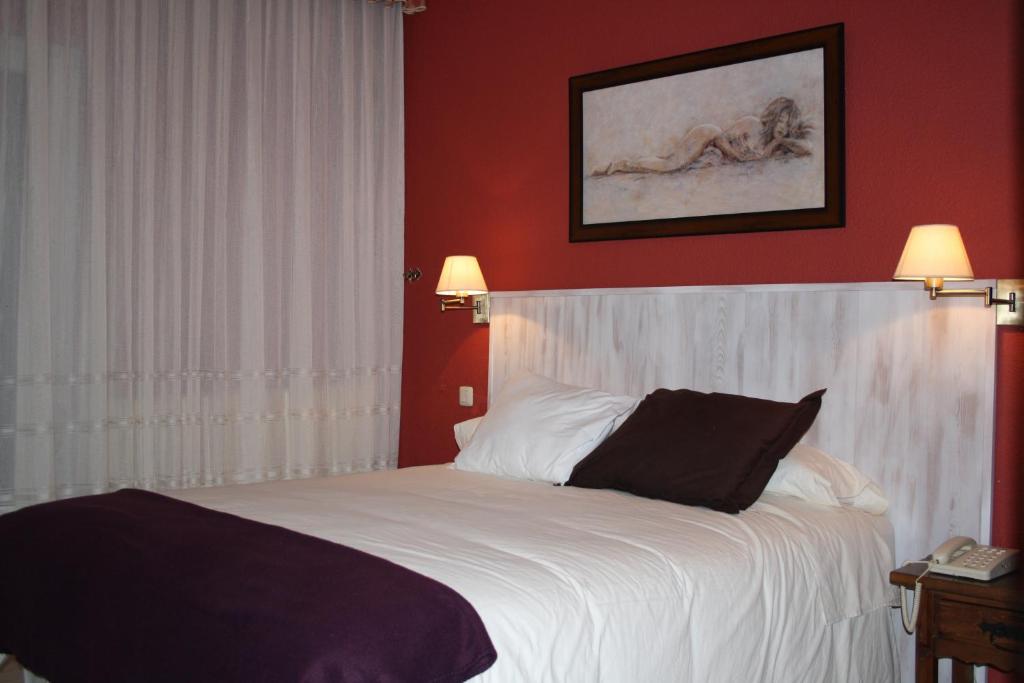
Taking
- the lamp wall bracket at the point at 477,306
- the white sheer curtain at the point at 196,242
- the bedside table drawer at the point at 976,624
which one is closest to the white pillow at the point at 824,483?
the bedside table drawer at the point at 976,624

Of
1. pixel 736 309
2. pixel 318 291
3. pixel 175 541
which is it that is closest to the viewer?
pixel 175 541

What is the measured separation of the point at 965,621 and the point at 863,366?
0.90 meters

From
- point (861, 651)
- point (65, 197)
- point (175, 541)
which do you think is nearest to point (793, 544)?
point (861, 651)

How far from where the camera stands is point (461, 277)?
3.93m

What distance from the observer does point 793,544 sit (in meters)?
2.46

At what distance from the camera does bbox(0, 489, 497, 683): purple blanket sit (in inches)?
63.7

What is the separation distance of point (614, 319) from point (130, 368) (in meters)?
1.95

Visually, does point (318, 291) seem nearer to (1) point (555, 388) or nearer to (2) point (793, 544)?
(1) point (555, 388)

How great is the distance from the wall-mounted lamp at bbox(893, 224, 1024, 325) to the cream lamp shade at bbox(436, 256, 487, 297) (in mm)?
1775

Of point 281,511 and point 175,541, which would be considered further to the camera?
point 281,511

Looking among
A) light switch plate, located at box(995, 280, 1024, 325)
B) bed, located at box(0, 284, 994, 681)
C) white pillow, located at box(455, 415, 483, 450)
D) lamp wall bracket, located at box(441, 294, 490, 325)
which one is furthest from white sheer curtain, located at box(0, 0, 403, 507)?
light switch plate, located at box(995, 280, 1024, 325)

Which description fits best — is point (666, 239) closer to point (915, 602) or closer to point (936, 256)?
point (936, 256)

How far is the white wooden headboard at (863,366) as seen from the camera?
2773 millimetres

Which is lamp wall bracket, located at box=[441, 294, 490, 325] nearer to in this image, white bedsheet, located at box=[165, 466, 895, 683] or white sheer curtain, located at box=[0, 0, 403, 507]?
white sheer curtain, located at box=[0, 0, 403, 507]
